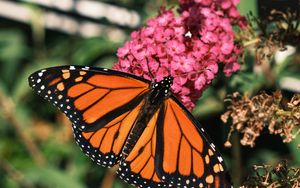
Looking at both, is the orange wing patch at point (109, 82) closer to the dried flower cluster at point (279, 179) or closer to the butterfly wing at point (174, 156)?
the butterfly wing at point (174, 156)

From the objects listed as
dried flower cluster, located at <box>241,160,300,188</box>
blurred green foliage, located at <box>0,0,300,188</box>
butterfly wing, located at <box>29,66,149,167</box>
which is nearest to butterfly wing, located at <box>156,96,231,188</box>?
dried flower cluster, located at <box>241,160,300,188</box>

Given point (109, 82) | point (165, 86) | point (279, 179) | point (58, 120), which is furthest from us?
point (58, 120)

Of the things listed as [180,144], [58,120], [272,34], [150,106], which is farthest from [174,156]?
[58,120]

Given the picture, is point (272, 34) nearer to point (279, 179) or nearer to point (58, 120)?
point (279, 179)

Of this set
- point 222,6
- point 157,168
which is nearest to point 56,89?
point 157,168

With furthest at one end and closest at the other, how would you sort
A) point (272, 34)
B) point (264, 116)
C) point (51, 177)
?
point (51, 177) → point (272, 34) → point (264, 116)

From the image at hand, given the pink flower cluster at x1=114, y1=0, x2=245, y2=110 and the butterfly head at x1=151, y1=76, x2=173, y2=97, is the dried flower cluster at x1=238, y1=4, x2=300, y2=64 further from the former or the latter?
the butterfly head at x1=151, y1=76, x2=173, y2=97
